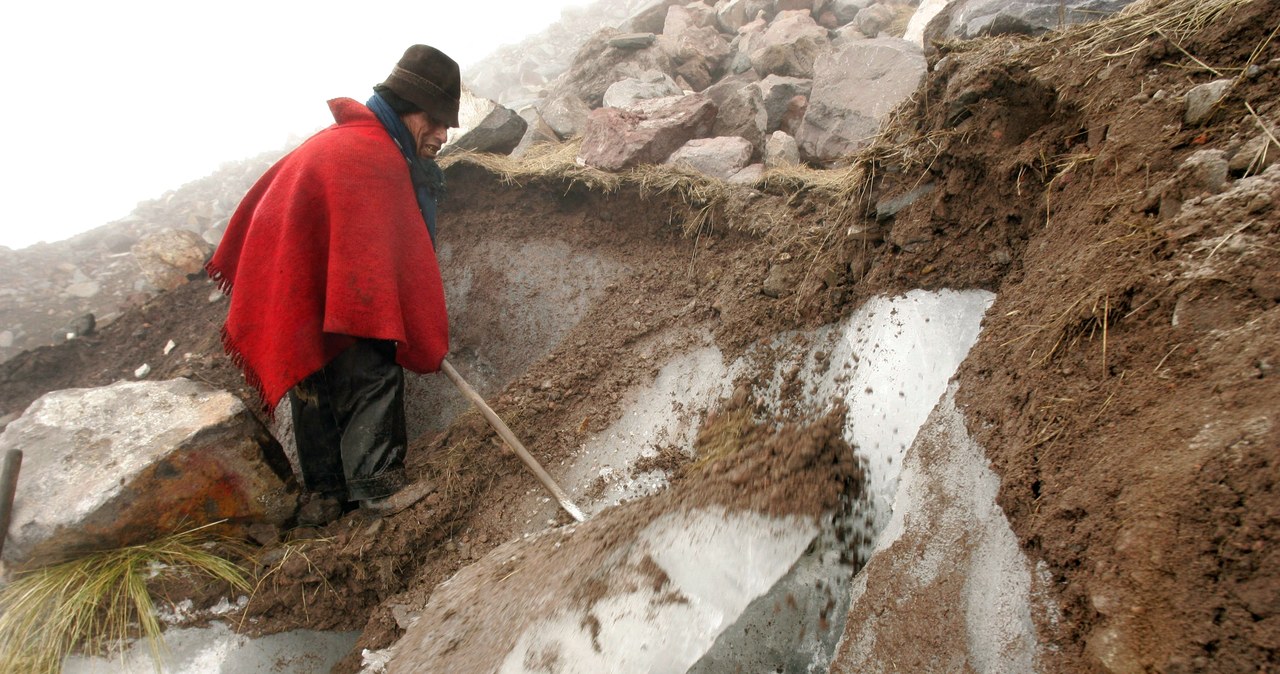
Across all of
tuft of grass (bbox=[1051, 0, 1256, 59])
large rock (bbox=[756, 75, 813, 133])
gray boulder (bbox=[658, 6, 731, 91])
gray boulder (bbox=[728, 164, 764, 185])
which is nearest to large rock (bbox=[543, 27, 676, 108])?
gray boulder (bbox=[658, 6, 731, 91])

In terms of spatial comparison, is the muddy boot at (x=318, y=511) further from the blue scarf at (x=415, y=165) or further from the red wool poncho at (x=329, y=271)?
the blue scarf at (x=415, y=165)

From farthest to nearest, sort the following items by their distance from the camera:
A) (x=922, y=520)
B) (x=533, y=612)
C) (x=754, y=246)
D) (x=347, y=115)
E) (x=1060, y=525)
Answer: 1. (x=754, y=246)
2. (x=347, y=115)
3. (x=533, y=612)
4. (x=922, y=520)
5. (x=1060, y=525)

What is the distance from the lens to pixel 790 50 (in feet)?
20.6

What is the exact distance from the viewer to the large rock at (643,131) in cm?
429

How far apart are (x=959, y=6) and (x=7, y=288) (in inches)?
363

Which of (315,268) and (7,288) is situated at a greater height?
(7,288)

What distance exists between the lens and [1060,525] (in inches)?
49.8

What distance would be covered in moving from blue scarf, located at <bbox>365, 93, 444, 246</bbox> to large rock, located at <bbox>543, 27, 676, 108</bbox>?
366cm

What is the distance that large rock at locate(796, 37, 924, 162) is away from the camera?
182 inches

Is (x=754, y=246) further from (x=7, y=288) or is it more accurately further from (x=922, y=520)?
(x=7, y=288)

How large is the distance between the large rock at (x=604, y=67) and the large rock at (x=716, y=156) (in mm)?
2387

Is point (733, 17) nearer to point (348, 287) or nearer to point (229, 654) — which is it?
point (348, 287)

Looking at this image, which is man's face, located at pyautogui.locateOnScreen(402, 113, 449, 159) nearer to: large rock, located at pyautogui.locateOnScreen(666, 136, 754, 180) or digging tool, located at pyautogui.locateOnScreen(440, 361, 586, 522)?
digging tool, located at pyautogui.locateOnScreen(440, 361, 586, 522)

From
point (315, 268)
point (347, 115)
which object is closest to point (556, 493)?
point (315, 268)
